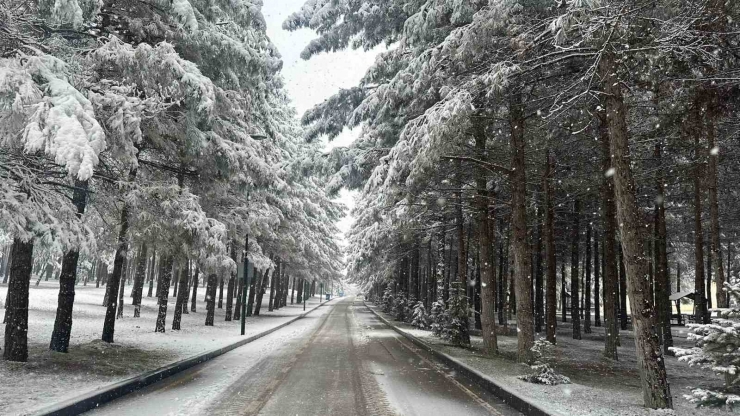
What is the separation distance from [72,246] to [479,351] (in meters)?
11.8

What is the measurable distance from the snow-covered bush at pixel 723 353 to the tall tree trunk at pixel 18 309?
36.8 feet

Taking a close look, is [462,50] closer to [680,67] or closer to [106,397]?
[680,67]

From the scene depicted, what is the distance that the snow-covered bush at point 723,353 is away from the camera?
17.6ft

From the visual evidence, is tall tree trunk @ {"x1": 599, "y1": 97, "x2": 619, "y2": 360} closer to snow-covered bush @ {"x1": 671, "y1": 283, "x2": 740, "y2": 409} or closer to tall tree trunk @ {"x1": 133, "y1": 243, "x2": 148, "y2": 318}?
snow-covered bush @ {"x1": 671, "y1": 283, "x2": 740, "y2": 409}

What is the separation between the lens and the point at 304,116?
15.1 meters

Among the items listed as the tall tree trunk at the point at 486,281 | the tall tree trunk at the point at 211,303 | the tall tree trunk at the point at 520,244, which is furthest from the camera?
the tall tree trunk at the point at 211,303

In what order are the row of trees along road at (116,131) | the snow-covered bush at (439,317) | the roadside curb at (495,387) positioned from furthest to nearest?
the snow-covered bush at (439,317)
the roadside curb at (495,387)
the row of trees along road at (116,131)

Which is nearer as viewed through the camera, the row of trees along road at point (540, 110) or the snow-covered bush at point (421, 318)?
the row of trees along road at point (540, 110)

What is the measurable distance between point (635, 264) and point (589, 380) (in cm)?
398

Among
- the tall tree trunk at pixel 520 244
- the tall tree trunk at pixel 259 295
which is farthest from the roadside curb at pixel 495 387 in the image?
the tall tree trunk at pixel 259 295

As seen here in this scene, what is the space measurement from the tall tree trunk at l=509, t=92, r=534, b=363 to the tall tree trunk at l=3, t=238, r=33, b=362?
10.7 metres

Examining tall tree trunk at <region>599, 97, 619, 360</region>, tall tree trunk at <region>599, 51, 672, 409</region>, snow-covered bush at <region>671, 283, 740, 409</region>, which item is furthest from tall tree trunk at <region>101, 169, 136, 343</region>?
tall tree trunk at <region>599, 97, 619, 360</region>

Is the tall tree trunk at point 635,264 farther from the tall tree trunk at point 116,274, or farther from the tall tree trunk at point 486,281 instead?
the tall tree trunk at point 116,274

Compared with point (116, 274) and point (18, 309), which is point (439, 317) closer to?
point (116, 274)
